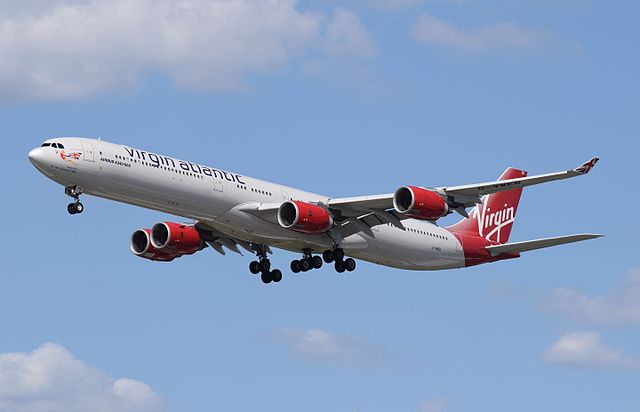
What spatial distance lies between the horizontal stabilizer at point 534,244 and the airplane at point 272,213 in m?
0.08

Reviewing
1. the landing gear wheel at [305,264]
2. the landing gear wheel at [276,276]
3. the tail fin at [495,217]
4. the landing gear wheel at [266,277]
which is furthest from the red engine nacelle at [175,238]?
the tail fin at [495,217]

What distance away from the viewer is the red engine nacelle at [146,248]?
233ft

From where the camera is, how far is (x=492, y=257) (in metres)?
76.9

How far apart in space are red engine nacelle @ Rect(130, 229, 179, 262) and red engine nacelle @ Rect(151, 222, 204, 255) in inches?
17.6

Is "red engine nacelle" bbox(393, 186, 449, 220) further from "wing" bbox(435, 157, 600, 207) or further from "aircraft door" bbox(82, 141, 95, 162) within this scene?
"aircraft door" bbox(82, 141, 95, 162)

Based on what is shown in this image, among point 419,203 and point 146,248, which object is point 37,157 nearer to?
point 146,248

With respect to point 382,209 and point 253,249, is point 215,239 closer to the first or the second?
point 253,249

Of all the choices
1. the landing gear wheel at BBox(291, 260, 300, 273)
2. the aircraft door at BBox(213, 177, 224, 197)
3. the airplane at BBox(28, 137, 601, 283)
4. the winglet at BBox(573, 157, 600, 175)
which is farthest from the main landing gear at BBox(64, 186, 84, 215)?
the winglet at BBox(573, 157, 600, 175)

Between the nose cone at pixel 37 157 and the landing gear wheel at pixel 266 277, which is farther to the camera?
the landing gear wheel at pixel 266 277

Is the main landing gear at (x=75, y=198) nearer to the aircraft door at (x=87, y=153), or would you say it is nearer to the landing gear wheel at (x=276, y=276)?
the aircraft door at (x=87, y=153)

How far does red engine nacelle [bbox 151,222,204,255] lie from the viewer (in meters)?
69.7

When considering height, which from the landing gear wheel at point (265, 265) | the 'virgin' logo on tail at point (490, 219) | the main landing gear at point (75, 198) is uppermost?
the 'virgin' logo on tail at point (490, 219)

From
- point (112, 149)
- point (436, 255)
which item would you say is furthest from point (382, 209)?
point (112, 149)

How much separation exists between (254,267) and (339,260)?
6.23m
